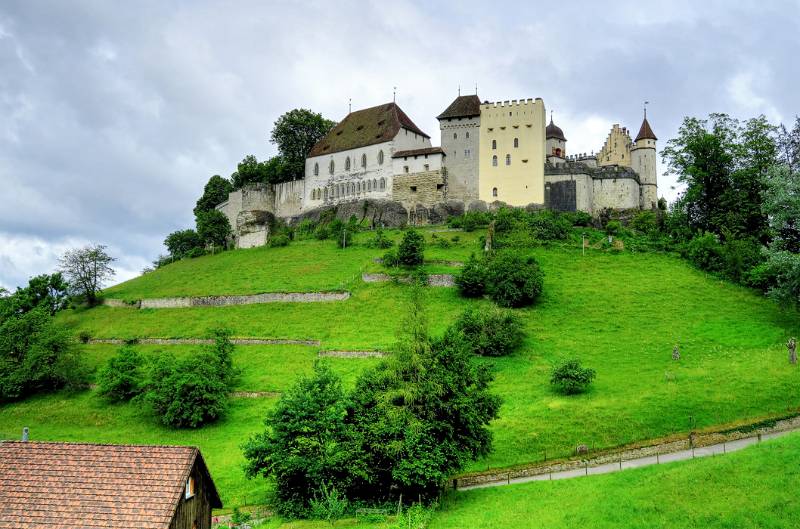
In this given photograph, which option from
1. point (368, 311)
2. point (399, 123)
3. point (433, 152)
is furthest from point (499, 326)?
point (399, 123)

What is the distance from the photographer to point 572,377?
4128cm

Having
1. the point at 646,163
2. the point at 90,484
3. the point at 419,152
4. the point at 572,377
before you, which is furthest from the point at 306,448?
the point at 646,163

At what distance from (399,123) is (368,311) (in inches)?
1397

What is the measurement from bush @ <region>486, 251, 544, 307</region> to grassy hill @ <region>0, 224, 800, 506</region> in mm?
1581

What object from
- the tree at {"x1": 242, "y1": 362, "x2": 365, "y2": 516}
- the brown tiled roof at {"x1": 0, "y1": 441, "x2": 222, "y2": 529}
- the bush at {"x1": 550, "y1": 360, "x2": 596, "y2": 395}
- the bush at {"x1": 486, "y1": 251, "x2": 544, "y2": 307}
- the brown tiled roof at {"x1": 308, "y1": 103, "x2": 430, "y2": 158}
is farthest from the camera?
the brown tiled roof at {"x1": 308, "y1": 103, "x2": 430, "y2": 158}

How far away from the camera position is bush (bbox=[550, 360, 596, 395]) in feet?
135

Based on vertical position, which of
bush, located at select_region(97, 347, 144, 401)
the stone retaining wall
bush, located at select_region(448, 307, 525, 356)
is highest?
the stone retaining wall

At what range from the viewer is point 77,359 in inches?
2167

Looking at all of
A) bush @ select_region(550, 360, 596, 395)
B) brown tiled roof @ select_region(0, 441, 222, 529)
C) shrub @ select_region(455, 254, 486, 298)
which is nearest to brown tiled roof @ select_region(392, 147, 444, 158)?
shrub @ select_region(455, 254, 486, 298)

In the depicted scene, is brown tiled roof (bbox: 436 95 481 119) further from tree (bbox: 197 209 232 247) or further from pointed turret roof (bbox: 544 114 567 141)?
tree (bbox: 197 209 232 247)

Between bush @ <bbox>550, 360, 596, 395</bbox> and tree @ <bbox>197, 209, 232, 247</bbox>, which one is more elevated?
tree @ <bbox>197, 209, 232, 247</bbox>

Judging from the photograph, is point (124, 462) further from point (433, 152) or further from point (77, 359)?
point (433, 152)

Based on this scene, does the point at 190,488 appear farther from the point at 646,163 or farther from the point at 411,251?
the point at 646,163

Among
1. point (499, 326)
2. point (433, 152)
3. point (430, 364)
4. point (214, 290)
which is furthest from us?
point (433, 152)
